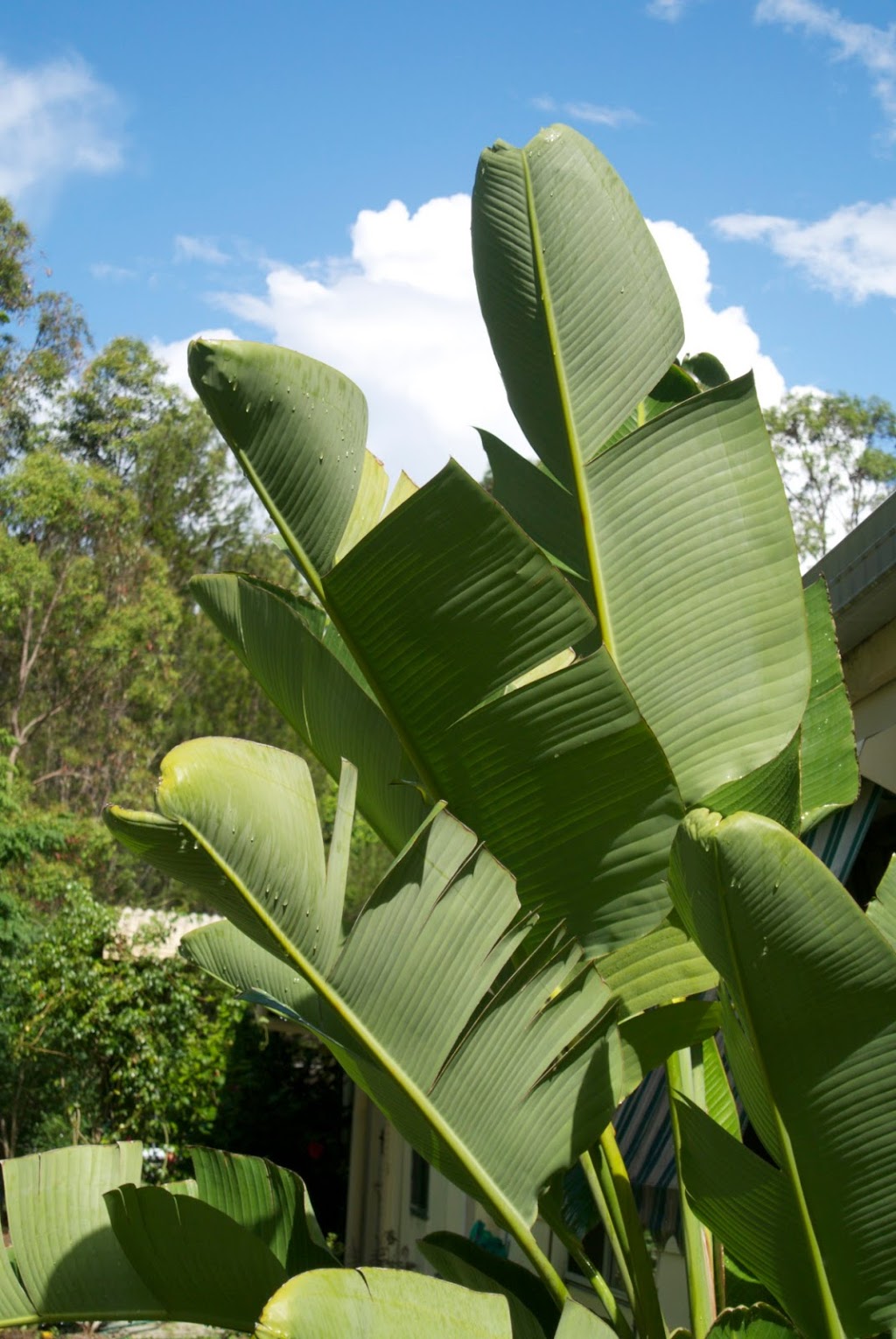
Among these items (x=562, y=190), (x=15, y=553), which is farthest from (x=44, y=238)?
(x=562, y=190)

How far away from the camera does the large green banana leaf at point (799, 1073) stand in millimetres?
1500

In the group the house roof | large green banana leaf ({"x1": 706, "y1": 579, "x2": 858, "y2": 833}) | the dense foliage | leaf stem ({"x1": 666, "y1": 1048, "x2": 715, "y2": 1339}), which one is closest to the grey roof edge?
the house roof

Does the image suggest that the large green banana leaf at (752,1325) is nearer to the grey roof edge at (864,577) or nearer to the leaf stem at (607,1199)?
the leaf stem at (607,1199)

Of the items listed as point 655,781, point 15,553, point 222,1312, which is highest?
point 15,553

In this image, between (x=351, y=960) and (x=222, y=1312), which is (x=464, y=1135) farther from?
(x=222, y=1312)

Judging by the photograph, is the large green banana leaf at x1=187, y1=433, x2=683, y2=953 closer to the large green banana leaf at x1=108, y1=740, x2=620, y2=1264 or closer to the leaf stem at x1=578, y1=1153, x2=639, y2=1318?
the large green banana leaf at x1=108, y1=740, x2=620, y2=1264

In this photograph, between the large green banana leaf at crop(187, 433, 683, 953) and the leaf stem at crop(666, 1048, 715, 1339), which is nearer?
the large green banana leaf at crop(187, 433, 683, 953)

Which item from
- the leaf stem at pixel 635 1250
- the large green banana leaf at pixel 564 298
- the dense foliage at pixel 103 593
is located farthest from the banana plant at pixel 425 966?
the dense foliage at pixel 103 593

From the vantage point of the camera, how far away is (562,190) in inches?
86.8

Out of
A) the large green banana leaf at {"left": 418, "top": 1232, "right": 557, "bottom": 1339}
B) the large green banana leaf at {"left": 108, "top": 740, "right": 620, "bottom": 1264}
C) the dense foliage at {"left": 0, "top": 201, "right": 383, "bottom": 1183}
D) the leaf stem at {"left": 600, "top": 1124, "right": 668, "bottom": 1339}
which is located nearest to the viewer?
the large green banana leaf at {"left": 108, "top": 740, "right": 620, "bottom": 1264}

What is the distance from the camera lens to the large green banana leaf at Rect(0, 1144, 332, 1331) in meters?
2.05

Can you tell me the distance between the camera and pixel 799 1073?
1.62 meters

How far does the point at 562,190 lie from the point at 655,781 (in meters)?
1.13

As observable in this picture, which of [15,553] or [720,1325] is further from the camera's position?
[15,553]
